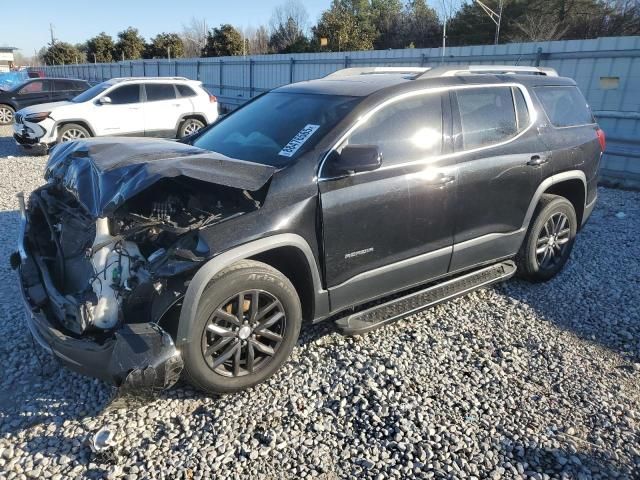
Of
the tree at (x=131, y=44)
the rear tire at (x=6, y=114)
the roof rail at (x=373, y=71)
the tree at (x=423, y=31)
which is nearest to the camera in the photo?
the roof rail at (x=373, y=71)

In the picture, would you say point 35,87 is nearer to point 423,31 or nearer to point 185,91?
point 185,91

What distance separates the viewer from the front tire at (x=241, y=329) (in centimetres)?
288

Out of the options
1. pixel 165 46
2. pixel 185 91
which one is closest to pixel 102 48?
pixel 165 46

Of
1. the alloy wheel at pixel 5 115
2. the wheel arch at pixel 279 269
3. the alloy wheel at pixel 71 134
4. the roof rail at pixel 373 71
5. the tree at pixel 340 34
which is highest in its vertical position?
the tree at pixel 340 34

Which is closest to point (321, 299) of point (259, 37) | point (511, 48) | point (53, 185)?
point (53, 185)

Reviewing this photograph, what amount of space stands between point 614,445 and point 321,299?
189 cm

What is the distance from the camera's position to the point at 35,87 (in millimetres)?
16469

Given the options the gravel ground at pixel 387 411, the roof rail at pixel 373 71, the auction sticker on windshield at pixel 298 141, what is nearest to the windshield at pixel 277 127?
the auction sticker on windshield at pixel 298 141

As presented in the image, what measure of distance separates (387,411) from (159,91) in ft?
35.4

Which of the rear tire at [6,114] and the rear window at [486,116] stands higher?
the rear window at [486,116]

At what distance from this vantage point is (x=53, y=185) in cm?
380

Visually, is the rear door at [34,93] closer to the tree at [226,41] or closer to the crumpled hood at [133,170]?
the crumpled hood at [133,170]

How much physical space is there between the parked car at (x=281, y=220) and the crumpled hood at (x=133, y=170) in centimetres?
1

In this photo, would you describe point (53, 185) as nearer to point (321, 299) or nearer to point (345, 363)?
point (321, 299)
